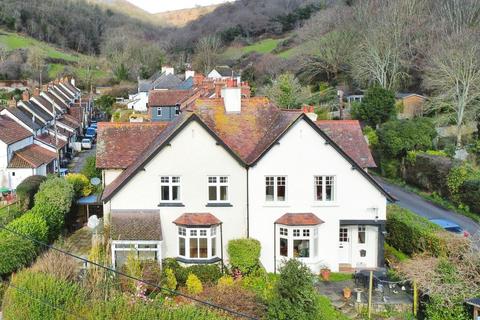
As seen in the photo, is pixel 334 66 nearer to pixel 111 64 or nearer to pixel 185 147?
pixel 185 147

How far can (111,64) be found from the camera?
438 feet

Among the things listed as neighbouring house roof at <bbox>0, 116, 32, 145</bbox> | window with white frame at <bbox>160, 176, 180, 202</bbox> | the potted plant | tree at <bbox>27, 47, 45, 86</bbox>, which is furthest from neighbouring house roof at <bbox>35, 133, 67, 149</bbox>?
tree at <bbox>27, 47, 45, 86</bbox>

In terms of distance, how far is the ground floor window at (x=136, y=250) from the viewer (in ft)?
77.8

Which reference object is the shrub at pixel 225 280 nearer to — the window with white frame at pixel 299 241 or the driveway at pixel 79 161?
the window with white frame at pixel 299 241

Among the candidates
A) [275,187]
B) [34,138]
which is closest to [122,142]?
[275,187]

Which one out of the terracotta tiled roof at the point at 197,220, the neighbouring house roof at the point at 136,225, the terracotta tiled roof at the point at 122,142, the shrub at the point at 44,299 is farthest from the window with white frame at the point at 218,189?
the shrub at the point at 44,299

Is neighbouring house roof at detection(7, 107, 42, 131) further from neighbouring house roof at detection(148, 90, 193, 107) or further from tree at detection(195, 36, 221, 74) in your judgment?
tree at detection(195, 36, 221, 74)

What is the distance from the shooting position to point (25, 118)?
52.2 m

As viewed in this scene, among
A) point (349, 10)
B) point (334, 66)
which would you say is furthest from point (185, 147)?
point (349, 10)

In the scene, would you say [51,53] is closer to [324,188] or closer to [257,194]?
[257,194]

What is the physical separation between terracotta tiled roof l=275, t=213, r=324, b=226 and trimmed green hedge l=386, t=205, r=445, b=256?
4.90 m

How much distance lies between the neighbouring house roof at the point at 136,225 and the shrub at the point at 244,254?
135 inches

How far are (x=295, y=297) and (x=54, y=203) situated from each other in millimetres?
18723

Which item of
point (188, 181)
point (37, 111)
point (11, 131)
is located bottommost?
point (188, 181)
